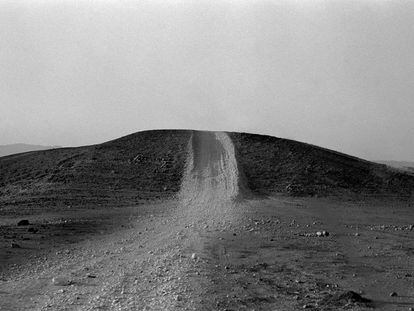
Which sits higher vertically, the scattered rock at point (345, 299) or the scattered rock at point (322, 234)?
the scattered rock at point (322, 234)

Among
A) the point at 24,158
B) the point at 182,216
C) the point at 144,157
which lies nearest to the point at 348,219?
the point at 182,216

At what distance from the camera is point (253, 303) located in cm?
1009

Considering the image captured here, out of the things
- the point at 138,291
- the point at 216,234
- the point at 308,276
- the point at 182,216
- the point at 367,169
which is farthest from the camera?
the point at 367,169

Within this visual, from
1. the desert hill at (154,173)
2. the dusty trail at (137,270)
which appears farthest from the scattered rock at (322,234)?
the desert hill at (154,173)

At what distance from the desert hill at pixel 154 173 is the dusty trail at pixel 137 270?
6.70 meters

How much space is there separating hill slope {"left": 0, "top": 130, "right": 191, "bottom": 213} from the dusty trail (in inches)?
230

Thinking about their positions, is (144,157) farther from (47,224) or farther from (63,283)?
(63,283)

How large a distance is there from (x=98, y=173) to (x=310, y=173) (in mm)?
13981

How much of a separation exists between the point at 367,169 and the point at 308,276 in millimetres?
24814

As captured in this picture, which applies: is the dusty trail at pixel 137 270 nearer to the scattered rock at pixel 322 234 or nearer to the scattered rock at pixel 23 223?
the scattered rock at pixel 322 234

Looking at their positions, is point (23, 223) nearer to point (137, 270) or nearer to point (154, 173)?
point (137, 270)

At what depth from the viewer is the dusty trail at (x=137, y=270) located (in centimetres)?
988

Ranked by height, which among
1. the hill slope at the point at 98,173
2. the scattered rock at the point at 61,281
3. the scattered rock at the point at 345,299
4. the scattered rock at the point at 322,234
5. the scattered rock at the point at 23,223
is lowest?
the scattered rock at the point at 61,281

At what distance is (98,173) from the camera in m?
31.6
